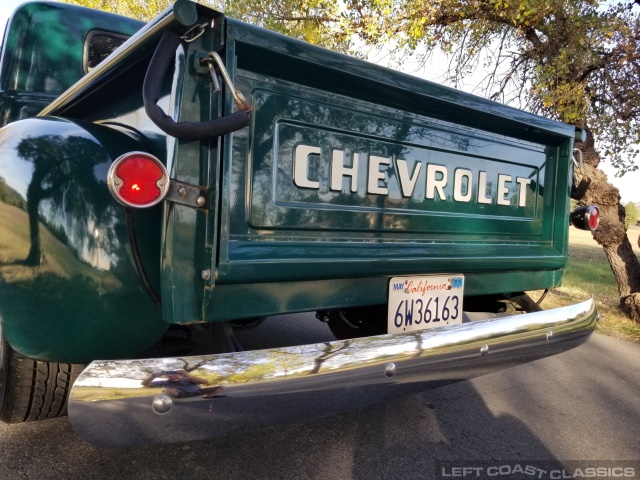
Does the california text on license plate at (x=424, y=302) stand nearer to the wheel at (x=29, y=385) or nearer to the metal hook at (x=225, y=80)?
the metal hook at (x=225, y=80)

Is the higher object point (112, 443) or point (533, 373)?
point (112, 443)

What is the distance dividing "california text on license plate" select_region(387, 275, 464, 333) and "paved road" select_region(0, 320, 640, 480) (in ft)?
2.22

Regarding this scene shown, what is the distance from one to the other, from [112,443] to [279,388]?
0.51 meters

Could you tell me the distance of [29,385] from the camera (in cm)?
202

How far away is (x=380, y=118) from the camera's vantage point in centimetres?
217

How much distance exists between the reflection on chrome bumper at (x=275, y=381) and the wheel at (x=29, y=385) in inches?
31.8

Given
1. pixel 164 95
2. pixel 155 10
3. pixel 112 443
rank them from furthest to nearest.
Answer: pixel 155 10 < pixel 164 95 < pixel 112 443

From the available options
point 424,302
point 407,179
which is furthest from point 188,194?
point 424,302

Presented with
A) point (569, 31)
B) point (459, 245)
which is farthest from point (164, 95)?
point (569, 31)

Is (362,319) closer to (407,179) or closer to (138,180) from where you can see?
(407,179)

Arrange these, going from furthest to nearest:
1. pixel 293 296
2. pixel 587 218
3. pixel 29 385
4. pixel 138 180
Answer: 1. pixel 587 218
2. pixel 29 385
3. pixel 293 296
4. pixel 138 180

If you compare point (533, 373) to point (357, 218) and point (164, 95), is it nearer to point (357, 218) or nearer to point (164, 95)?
point (357, 218)

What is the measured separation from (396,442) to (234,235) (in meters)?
1.51

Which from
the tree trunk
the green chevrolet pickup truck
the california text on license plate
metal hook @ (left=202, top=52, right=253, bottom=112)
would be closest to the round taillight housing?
the green chevrolet pickup truck
